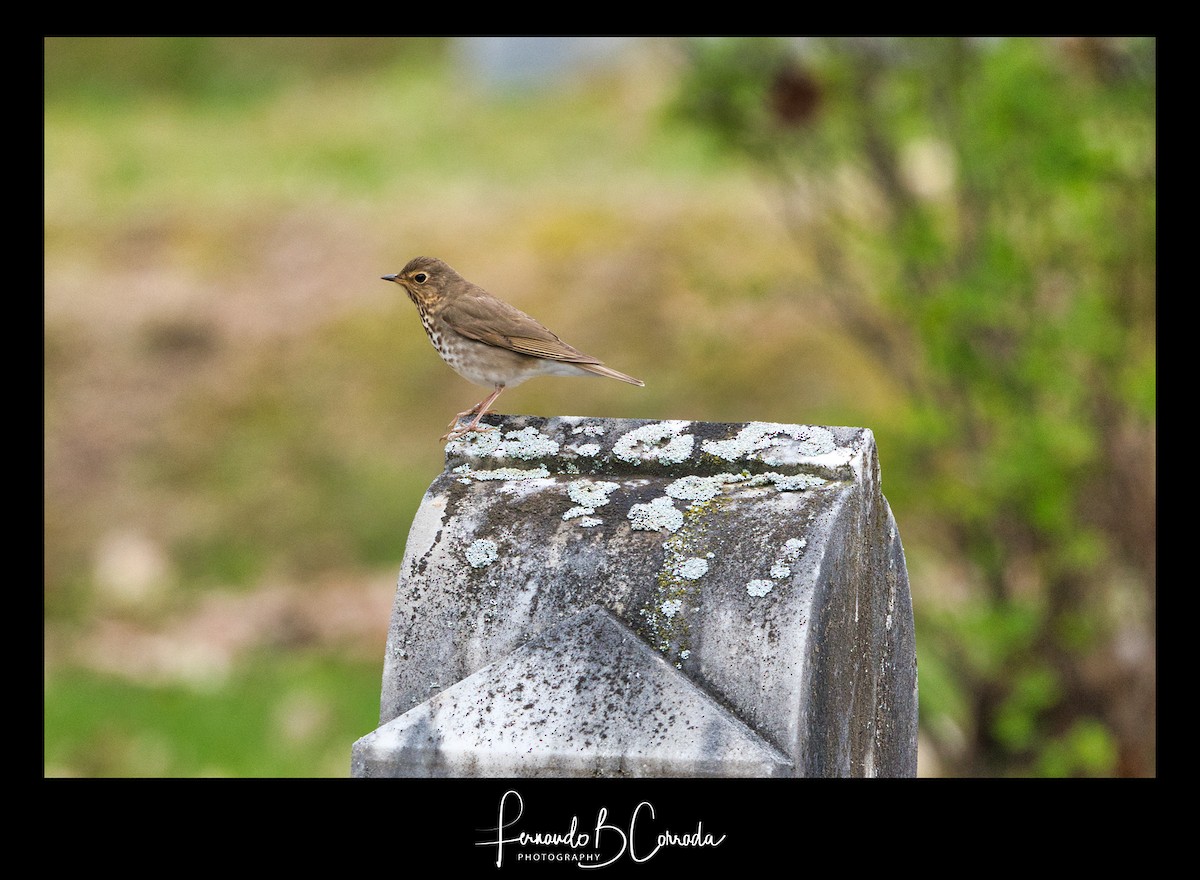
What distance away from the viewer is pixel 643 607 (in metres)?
3.40

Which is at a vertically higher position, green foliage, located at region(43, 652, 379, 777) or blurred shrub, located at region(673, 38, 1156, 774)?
blurred shrub, located at region(673, 38, 1156, 774)

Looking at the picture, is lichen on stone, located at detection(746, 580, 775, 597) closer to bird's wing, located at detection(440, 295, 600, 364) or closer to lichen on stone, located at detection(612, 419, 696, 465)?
lichen on stone, located at detection(612, 419, 696, 465)

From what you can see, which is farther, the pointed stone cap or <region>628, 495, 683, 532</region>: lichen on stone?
<region>628, 495, 683, 532</region>: lichen on stone

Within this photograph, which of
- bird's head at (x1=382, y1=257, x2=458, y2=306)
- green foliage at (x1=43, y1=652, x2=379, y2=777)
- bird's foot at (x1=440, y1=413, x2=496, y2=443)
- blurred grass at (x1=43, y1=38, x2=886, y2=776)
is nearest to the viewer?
bird's foot at (x1=440, y1=413, x2=496, y2=443)

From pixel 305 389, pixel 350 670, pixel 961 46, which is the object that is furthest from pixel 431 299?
pixel 305 389

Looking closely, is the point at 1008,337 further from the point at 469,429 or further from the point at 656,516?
the point at 656,516

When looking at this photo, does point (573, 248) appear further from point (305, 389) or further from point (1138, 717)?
point (1138, 717)

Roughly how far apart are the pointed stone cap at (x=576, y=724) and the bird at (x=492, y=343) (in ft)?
4.79

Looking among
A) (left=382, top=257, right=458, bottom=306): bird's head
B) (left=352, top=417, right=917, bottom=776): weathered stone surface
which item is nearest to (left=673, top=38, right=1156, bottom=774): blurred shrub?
(left=382, top=257, right=458, bottom=306): bird's head

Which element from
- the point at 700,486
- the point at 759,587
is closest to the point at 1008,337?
the point at 700,486

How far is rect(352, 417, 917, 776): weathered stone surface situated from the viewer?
10.6 feet

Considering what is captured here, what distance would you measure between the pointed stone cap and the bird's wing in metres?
1.57

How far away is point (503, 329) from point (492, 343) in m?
0.06

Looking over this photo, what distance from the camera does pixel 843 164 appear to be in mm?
10328
